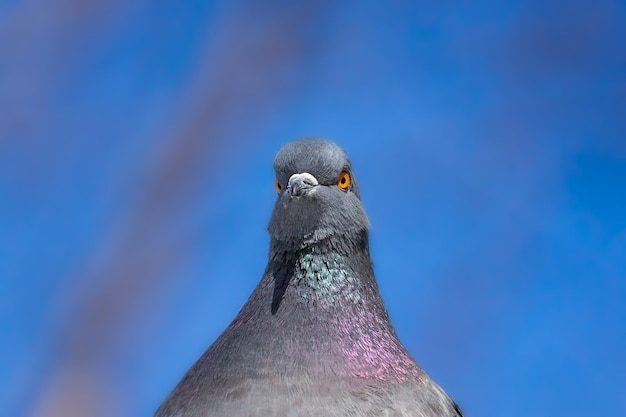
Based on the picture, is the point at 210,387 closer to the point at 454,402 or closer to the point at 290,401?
the point at 290,401

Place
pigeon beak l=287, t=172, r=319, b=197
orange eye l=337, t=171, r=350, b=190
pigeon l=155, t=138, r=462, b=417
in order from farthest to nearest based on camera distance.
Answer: orange eye l=337, t=171, r=350, b=190 < pigeon beak l=287, t=172, r=319, b=197 < pigeon l=155, t=138, r=462, b=417

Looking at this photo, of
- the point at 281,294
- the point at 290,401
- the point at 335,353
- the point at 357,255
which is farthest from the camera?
the point at 357,255

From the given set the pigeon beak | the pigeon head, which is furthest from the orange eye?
the pigeon beak

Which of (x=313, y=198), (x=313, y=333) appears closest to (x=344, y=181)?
(x=313, y=198)

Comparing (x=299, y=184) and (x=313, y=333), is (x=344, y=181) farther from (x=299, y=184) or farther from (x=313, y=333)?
(x=313, y=333)

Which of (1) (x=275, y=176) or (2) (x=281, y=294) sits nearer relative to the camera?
(2) (x=281, y=294)

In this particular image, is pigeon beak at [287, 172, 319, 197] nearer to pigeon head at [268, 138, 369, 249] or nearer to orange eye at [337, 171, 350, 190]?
pigeon head at [268, 138, 369, 249]

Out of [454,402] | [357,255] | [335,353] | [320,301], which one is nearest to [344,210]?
[357,255]

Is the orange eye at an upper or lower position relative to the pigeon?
upper

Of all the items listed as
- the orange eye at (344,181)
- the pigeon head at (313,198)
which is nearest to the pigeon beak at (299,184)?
the pigeon head at (313,198)
